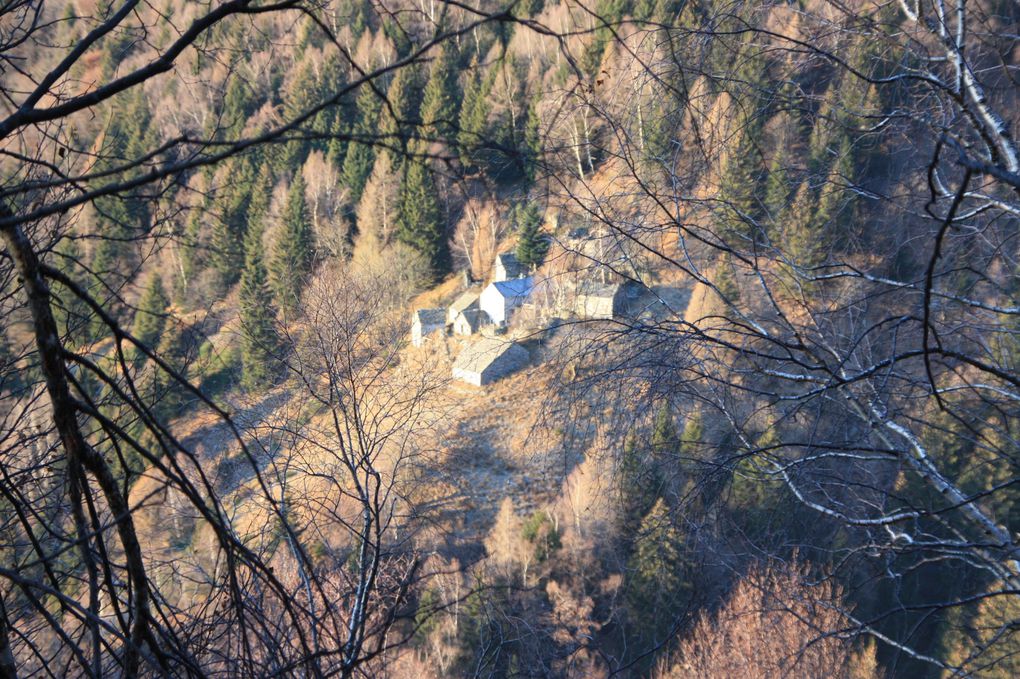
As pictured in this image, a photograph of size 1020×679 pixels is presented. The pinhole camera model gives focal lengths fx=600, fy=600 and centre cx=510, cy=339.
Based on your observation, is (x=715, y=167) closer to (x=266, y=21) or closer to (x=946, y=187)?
(x=946, y=187)

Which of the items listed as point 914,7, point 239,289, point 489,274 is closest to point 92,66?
point 239,289

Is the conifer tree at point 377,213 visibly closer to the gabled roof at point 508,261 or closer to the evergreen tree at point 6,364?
the gabled roof at point 508,261

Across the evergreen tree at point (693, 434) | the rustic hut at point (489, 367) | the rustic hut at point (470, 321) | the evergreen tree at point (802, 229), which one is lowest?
the rustic hut at point (489, 367)

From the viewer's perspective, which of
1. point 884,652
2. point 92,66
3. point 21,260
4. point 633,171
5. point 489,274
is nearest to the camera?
point 21,260

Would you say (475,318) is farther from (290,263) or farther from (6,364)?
(6,364)

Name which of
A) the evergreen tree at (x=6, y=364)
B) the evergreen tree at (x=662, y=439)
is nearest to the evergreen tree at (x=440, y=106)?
the evergreen tree at (x=662, y=439)

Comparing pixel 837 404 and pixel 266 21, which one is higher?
pixel 266 21

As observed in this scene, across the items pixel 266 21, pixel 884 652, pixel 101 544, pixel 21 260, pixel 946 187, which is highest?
pixel 266 21
